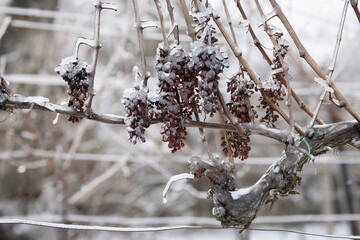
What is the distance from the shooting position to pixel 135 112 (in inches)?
23.4

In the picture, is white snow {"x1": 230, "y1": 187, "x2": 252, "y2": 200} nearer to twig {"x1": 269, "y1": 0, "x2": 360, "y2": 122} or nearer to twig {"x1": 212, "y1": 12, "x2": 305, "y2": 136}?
twig {"x1": 212, "y1": 12, "x2": 305, "y2": 136}

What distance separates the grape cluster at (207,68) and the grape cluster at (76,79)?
17cm

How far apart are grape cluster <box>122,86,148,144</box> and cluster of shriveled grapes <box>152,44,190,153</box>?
1.0 inches

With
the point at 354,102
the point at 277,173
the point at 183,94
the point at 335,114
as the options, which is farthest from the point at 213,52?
the point at 354,102

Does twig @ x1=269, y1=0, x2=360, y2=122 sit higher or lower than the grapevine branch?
higher

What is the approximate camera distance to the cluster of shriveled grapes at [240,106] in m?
0.65

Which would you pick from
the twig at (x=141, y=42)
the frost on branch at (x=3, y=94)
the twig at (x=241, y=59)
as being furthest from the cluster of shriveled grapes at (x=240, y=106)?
the frost on branch at (x=3, y=94)

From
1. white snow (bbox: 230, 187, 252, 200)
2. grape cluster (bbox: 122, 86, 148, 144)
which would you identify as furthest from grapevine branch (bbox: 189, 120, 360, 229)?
grape cluster (bbox: 122, 86, 148, 144)

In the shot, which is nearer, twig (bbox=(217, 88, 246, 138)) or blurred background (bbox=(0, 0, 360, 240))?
twig (bbox=(217, 88, 246, 138))

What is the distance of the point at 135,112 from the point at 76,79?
0.38 feet

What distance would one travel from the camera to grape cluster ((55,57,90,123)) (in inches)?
23.9

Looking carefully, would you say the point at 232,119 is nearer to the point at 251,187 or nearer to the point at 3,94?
the point at 251,187

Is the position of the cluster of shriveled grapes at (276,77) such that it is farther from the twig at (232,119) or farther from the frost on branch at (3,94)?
the frost on branch at (3,94)

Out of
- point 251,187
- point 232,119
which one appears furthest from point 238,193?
point 232,119
